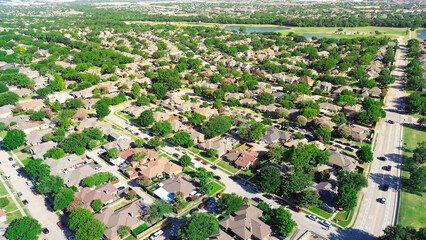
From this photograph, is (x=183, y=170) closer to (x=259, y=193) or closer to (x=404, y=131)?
(x=259, y=193)

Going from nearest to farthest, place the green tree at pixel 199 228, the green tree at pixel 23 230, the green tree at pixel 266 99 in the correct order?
the green tree at pixel 199 228
the green tree at pixel 23 230
the green tree at pixel 266 99

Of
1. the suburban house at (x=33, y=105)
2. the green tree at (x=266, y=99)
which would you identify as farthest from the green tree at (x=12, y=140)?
the green tree at (x=266, y=99)

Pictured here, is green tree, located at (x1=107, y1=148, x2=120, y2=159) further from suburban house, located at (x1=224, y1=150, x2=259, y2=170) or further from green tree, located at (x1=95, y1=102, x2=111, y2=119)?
suburban house, located at (x1=224, y1=150, x2=259, y2=170)

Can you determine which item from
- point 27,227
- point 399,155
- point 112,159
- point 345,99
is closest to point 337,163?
point 399,155

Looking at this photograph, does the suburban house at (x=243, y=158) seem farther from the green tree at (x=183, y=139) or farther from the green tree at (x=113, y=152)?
the green tree at (x=113, y=152)

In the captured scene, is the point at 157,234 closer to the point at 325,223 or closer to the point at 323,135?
the point at 325,223
